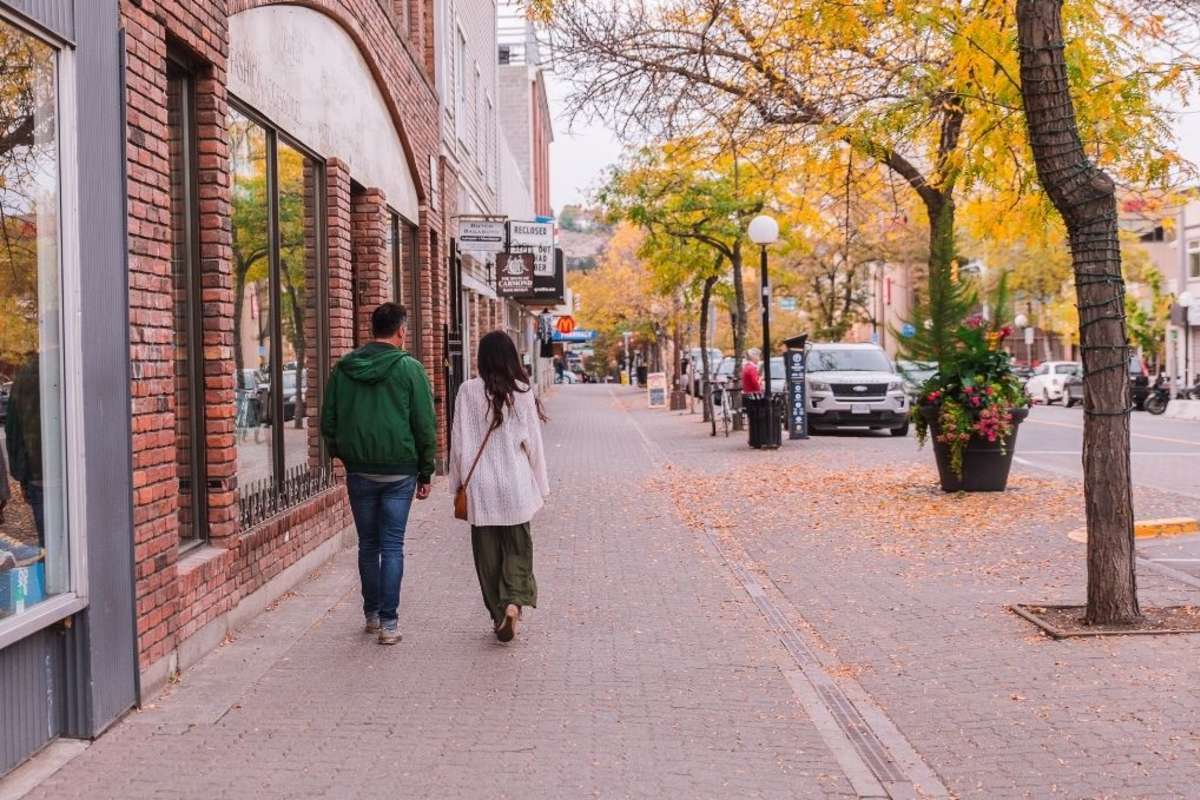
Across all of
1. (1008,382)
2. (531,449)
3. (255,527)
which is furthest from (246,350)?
(1008,382)

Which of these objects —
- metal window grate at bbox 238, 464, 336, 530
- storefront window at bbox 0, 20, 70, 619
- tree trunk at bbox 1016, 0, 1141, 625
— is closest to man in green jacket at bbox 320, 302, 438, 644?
metal window grate at bbox 238, 464, 336, 530

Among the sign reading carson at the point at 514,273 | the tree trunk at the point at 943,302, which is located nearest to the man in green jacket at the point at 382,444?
the tree trunk at the point at 943,302

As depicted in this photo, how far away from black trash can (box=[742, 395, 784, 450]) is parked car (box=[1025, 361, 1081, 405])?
24260mm

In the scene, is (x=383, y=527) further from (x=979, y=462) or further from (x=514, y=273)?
(x=514, y=273)

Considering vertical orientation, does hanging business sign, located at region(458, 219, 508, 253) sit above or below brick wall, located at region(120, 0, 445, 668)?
above

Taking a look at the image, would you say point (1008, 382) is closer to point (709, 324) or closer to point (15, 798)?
point (15, 798)

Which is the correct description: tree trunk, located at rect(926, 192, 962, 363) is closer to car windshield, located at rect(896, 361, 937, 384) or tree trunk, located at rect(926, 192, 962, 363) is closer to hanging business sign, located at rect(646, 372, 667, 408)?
car windshield, located at rect(896, 361, 937, 384)

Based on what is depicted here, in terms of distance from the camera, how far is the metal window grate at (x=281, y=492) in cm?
779

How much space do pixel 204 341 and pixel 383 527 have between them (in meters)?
1.38

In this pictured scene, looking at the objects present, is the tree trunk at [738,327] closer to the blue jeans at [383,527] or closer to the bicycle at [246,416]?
the bicycle at [246,416]

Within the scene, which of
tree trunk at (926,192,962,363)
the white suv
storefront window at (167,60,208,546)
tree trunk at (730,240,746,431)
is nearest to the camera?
storefront window at (167,60,208,546)

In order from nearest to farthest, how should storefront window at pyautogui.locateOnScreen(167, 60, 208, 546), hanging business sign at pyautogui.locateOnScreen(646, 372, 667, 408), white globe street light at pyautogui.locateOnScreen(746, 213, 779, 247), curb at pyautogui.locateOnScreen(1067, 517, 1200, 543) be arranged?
storefront window at pyautogui.locateOnScreen(167, 60, 208, 546) < curb at pyautogui.locateOnScreen(1067, 517, 1200, 543) < white globe street light at pyautogui.locateOnScreen(746, 213, 779, 247) < hanging business sign at pyautogui.locateOnScreen(646, 372, 667, 408)

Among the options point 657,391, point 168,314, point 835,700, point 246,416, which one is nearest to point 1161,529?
point 835,700

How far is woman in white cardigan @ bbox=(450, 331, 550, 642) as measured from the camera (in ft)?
23.1
